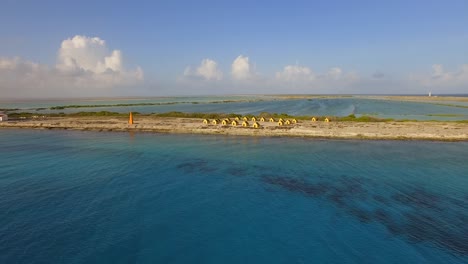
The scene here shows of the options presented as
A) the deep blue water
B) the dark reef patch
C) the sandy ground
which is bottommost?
the deep blue water

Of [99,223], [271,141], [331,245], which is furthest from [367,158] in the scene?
[99,223]

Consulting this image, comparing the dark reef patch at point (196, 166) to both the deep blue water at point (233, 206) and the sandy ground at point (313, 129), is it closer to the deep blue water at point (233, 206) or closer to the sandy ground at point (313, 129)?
the deep blue water at point (233, 206)

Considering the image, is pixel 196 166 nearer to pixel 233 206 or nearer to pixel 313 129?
pixel 233 206

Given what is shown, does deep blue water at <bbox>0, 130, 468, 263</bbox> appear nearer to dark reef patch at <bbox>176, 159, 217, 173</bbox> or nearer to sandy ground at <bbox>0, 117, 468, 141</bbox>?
dark reef patch at <bbox>176, 159, 217, 173</bbox>

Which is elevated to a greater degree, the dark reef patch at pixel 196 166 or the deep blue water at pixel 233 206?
the dark reef patch at pixel 196 166

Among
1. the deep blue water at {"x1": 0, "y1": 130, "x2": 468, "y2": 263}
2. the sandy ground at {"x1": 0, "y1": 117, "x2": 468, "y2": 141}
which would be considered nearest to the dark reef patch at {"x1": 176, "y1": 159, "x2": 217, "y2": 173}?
the deep blue water at {"x1": 0, "y1": 130, "x2": 468, "y2": 263}

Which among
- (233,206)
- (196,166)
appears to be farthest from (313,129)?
(233,206)

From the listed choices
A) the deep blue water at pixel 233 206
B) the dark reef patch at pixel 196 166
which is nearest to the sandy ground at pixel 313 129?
the deep blue water at pixel 233 206

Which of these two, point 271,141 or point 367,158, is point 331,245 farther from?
point 271,141
